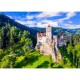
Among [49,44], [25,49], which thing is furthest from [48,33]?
[25,49]

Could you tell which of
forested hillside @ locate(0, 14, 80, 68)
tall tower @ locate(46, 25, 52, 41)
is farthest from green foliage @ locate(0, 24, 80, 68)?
tall tower @ locate(46, 25, 52, 41)

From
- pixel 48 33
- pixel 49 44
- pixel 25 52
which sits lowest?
pixel 25 52

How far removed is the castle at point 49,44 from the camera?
14.3 ft

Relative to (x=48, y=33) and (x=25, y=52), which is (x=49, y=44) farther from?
(x=25, y=52)

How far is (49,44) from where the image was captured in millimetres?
4383

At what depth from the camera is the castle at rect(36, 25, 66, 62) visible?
172 inches

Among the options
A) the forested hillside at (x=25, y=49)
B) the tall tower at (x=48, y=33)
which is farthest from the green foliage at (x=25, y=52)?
the tall tower at (x=48, y=33)

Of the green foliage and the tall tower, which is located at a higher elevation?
the tall tower

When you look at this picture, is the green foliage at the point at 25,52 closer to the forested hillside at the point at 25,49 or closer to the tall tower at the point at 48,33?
the forested hillside at the point at 25,49

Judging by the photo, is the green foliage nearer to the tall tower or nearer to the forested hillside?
the forested hillside

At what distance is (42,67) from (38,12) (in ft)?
2.29
